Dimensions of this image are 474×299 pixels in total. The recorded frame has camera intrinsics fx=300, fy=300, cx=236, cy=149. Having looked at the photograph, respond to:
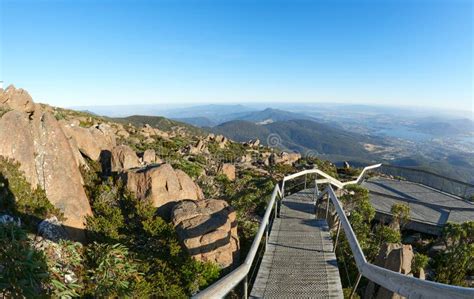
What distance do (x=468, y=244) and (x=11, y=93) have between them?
2206 centimetres

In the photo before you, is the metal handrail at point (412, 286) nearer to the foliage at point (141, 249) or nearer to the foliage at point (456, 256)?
the foliage at point (141, 249)

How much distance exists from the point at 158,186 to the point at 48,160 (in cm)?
348

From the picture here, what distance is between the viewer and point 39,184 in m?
9.05

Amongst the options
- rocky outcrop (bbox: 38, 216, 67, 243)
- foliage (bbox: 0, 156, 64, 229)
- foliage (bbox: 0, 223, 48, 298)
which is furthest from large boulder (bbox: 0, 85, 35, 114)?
foliage (bbox: 0, 223, 48, 298)

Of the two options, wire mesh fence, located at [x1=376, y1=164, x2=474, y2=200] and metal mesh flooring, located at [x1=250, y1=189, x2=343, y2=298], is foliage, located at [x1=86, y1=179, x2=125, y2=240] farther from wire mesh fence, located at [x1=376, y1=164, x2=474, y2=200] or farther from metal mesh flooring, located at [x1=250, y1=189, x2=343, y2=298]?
wire mesh fence, located at [x1=376, y1=164, x2=474, y2=200]

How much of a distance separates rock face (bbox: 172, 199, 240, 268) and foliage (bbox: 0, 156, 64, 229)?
3454mm

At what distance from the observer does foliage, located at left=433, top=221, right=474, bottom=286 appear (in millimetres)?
10953

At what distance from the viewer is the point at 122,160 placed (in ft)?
40.0

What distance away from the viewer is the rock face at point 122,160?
12.1 m

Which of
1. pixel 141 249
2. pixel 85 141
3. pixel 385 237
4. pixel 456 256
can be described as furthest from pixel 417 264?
pixel 85 141

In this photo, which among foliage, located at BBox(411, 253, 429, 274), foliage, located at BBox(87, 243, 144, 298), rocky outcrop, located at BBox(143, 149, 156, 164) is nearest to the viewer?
foliage, located at BBox(87, 243, 144, 298)

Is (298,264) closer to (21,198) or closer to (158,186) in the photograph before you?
(158,186)

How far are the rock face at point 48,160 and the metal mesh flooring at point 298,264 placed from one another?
5.74 m

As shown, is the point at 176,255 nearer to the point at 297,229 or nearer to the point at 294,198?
the point at 297,229
